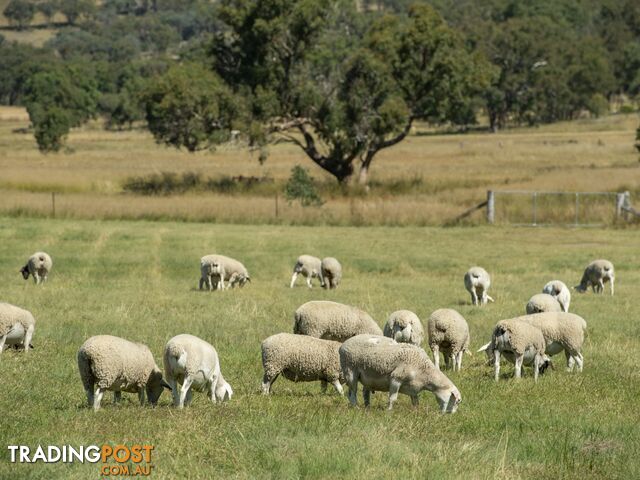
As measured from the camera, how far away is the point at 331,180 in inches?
2282

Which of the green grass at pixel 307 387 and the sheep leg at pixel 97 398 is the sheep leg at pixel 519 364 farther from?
A: the sheep leg at pixel 97 398

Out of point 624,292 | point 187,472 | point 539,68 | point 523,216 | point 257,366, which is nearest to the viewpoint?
point 187,472

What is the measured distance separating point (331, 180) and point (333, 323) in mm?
42600

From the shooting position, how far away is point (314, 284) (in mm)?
28234

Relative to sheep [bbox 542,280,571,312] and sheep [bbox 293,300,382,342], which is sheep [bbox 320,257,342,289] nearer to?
sheep [bbox 542,280,571,312]

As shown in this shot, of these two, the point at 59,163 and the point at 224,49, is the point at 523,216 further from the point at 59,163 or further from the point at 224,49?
the point at 59,163

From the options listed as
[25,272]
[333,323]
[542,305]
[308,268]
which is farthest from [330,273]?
[333,323]

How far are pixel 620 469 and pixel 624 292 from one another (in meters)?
17.4

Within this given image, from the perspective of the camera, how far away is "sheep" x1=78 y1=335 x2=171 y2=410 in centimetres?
1182

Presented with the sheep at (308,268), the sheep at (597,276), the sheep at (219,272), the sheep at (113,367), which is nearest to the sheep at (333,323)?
the sheep at (113,367)

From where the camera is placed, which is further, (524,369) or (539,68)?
(539,68)

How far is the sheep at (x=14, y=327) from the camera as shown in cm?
1595

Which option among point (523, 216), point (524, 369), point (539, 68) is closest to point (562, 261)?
point (523, 216)

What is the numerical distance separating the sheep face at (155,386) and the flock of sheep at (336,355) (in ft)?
0.04
